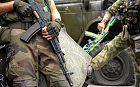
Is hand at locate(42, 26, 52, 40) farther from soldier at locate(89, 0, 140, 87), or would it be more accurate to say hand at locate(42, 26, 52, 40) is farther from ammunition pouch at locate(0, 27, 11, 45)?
soldier at locate(89, 0, 140, 87)

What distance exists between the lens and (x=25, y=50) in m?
2.12

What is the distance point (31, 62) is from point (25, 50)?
123 millimetres

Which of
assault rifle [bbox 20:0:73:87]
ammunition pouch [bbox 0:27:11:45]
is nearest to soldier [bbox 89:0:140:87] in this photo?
assault rifle [bbox 20:0:73:87]

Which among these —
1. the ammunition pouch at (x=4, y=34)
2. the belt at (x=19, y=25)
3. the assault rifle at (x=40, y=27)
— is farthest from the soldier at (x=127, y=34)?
the ammunition pouch at (x=4, y=34)

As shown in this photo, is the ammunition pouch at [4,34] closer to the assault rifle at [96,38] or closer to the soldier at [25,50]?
the soldier at [25,50]

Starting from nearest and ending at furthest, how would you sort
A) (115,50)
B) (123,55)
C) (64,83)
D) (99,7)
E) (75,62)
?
(64,83) → (75,62) → (115,50) → (123,55) → (99,7)

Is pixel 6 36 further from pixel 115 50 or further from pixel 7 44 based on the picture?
pixel 115 50

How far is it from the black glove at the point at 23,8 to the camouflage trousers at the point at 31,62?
17 centimetres

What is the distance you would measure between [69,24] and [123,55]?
1.43 m

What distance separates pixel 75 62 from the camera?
292cm

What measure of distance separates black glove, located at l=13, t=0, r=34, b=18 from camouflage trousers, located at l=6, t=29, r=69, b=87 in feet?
0.56

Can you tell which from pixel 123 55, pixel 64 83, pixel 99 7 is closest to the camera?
pixel 64 83

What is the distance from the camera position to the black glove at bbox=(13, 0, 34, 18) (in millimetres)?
2140

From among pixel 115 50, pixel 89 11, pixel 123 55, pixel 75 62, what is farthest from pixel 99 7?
pixel 75 62
